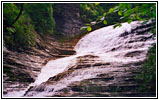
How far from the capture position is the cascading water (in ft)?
16.9

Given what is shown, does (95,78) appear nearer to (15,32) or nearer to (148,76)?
(148,76)

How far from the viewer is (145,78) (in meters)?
4.48

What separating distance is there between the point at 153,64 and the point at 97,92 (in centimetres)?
161

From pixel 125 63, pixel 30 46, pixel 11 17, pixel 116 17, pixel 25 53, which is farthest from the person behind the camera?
pixel 116 17

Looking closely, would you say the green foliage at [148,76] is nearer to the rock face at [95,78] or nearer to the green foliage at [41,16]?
the rock face at [95,78]

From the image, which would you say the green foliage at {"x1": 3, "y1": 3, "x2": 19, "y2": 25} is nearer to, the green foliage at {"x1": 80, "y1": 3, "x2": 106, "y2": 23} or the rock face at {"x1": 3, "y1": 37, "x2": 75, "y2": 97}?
the rock face at {"x1": 3, "y1": 37, "x2": 75, "y2": 97}

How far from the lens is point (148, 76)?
4.44 metres

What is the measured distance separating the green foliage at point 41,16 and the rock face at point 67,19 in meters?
1.20

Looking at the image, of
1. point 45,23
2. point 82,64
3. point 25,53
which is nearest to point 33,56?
point 25,53

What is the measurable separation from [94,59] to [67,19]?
732cm

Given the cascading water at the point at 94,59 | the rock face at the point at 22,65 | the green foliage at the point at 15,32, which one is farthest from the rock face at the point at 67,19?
the green foliage at the point at 15,32

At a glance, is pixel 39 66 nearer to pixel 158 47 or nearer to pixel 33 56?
pixel 33 56

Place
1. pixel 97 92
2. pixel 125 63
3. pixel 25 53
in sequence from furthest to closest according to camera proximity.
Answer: pixel 25 53
pixel 125 63
pixel 97 92

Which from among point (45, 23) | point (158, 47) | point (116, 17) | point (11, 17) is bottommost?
point (158, 47)
